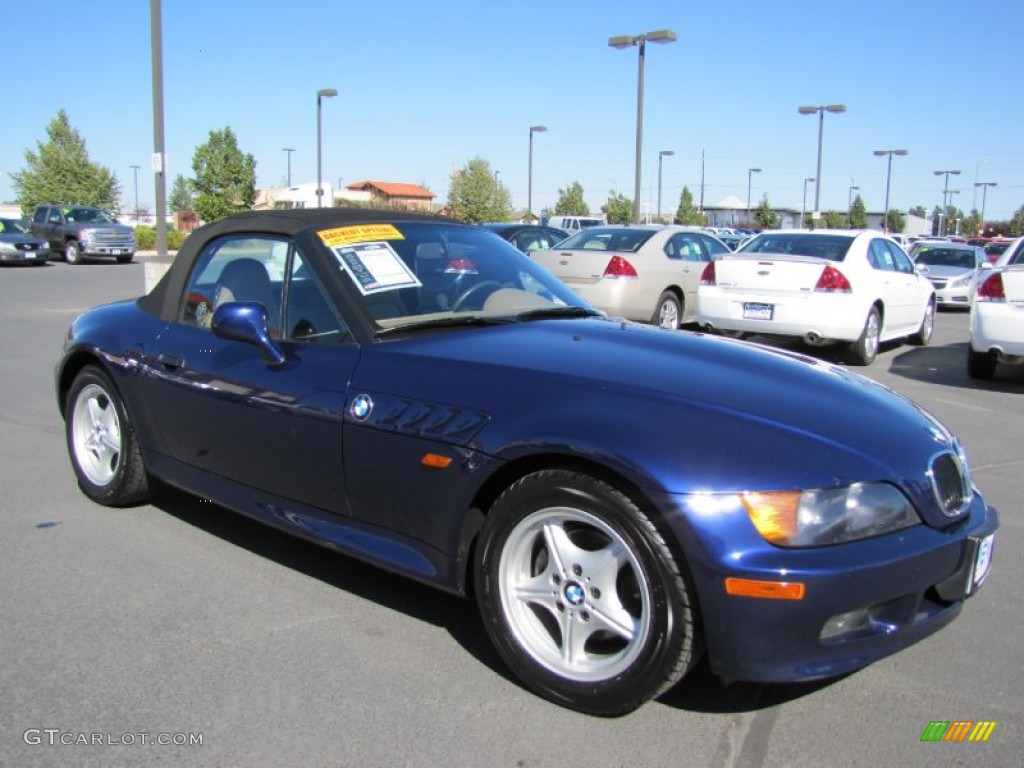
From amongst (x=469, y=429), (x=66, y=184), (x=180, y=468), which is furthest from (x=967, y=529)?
(x=66, y=184)

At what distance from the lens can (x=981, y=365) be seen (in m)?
9.12

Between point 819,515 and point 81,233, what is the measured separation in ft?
100

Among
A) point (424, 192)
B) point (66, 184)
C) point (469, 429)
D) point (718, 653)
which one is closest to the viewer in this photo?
point (718, 653)

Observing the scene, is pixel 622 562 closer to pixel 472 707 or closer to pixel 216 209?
pixel 472 707

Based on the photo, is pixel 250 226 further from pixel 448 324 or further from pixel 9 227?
pixel 9 227

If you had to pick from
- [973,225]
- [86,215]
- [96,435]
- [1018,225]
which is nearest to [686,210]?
[1018,225]

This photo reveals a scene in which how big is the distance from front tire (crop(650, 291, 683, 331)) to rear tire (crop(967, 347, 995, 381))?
3.53 metres

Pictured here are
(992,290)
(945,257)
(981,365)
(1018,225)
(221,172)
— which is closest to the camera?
(992,290)

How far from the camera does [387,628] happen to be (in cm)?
331

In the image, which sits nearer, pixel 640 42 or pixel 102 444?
pixel 102 444

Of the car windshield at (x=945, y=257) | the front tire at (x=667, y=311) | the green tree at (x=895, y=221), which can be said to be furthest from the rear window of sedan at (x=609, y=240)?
the green tree at (x=895, y=221)

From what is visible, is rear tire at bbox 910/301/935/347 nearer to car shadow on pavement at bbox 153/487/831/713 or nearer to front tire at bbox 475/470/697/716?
car shadow on pavement at bbox 153/487/831/713

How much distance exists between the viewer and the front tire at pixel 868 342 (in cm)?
995

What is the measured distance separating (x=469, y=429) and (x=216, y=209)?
44.8 m
